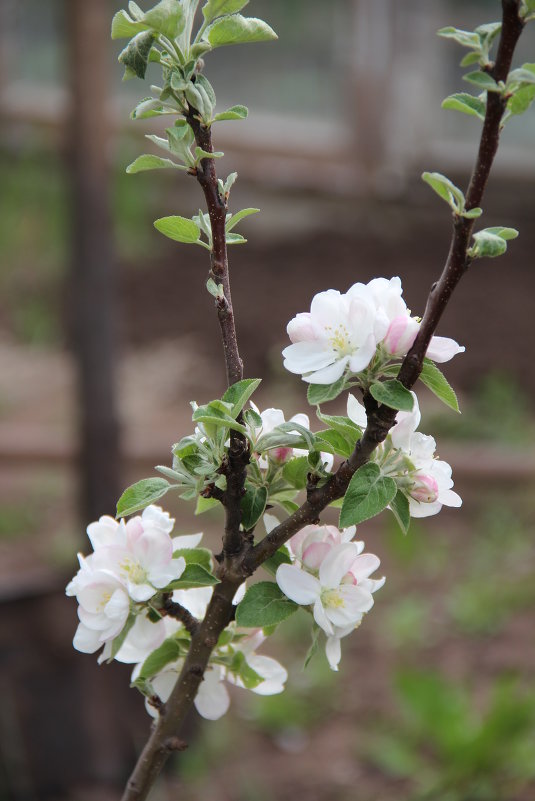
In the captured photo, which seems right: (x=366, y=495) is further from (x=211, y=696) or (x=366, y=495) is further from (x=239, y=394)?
(x=211, y=696)

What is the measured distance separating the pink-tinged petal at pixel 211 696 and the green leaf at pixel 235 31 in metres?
0.44

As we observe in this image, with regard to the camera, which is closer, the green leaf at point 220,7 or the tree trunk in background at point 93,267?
the green leaf at point 220,7

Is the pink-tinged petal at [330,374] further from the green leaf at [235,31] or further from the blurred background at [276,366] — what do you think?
the blurred background at [276,366]

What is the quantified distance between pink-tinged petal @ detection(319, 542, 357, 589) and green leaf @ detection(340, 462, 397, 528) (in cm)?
3

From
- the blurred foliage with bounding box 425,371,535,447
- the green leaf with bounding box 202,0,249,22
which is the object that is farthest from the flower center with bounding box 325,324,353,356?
the blurred foliage with bounding box 425,371,535,447

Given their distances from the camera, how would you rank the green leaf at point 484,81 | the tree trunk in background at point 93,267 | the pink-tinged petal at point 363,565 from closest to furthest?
1. the green leaf at point 484,81
2. the pink-tinged petal at point 363,565
3. the tree trunk in background at point 93,267

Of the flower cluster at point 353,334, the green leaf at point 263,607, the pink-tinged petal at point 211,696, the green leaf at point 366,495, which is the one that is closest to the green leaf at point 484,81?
the flower cluster at point 353,334

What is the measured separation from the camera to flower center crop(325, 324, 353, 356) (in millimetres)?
605

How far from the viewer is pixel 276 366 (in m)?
3.87

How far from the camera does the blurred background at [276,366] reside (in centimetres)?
230

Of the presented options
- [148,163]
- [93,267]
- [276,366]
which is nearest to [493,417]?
[276,366]

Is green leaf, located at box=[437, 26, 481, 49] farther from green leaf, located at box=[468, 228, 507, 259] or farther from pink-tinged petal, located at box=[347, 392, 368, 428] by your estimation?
pink-tinged petal, located at box=[347, 392, 368, 428]

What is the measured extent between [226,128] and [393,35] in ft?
3.09

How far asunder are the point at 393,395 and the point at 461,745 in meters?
1.66
